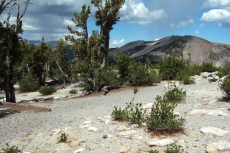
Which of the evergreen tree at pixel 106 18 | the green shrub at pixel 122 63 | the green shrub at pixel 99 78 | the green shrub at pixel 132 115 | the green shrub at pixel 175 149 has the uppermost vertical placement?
the evergreen tree at pixel 106 18

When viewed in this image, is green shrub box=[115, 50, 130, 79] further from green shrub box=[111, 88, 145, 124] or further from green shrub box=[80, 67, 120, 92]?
green shrub box=[111, 88, 145, 124]

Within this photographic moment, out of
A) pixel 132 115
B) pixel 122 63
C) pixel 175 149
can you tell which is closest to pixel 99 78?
pixel 122 63

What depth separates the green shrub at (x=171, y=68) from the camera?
19.9m

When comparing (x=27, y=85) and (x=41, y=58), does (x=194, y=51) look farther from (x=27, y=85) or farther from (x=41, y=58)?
(x=27, y=85)

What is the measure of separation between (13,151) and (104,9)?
14272 millimetres

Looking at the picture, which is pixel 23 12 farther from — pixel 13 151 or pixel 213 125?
pixel 213 125

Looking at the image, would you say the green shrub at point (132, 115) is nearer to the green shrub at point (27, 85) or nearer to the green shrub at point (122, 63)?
the green shrub at point (122, 63)

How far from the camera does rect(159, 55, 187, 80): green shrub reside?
19.9m

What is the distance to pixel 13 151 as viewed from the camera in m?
5.13

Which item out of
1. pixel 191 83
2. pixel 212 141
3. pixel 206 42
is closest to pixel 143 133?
pixel 212 141

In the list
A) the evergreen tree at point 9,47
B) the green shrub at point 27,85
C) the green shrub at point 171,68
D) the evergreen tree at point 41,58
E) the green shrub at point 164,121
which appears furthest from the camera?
the evergreen tree at point 41,58

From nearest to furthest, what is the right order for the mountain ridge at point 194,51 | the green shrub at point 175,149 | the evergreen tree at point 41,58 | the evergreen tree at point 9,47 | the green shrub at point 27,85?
the green shrub at point 175,149, the evergreen tree at point 9,47, the green shrub at point 27,85, the evergreen tree at point 41,58, the mountain ridge at point 194,51

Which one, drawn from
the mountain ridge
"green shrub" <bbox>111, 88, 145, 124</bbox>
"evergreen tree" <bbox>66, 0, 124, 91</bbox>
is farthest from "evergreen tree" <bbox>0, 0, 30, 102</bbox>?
→ the mountain ridge

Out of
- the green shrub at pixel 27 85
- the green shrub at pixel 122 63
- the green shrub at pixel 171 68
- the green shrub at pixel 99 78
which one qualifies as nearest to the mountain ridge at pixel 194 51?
the green shrub at pixel 27 85
